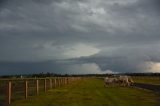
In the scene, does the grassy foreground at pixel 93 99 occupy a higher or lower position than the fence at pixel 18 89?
lower

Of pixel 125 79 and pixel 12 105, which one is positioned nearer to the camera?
pixel 12 105

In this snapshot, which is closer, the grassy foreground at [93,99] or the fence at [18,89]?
the fence at [18,89]

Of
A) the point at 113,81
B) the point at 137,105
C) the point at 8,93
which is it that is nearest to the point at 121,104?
the point at 137,105

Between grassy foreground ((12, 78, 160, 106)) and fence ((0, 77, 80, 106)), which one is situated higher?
fence ((0, 77, 80, 106))

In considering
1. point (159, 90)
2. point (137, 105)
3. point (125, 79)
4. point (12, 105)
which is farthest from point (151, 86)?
point (12, 105)

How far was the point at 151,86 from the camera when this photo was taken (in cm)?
5019

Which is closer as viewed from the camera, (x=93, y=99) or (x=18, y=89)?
(x=93, y=99)

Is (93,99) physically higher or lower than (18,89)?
lower

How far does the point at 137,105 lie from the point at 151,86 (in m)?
24.6

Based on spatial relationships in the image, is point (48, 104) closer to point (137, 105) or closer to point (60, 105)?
point (60, 105)

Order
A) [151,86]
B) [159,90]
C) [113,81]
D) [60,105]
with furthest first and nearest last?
[113,81], [151,86], [159,90], [60,105]

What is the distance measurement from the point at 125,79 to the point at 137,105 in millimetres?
44693

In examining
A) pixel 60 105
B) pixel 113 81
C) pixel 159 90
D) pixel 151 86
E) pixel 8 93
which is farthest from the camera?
pixel 113 81

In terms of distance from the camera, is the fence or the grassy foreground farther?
the grassy foreground
